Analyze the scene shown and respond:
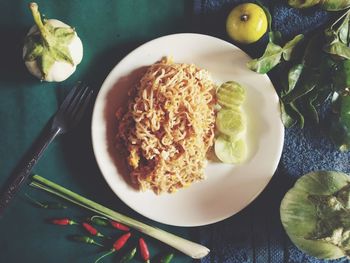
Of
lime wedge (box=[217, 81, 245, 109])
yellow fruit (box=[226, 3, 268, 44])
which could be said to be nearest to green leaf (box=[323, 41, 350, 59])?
yellow fruit (box=[226, 3, 268, 44])

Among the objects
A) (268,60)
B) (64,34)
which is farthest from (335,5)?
(64,34)

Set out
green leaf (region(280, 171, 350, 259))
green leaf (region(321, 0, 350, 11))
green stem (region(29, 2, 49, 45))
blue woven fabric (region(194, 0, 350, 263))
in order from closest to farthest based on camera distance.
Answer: green stem (region(29, 2, 49, 45))
green leaf (region(280, 171, 350, 259))
green leaf (region(321, 0, 350, 11))
blue woven fabric (region(194, 0, 350, 263))

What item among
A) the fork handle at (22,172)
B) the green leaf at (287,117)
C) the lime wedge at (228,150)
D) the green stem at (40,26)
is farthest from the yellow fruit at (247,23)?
the fork handle at (22,172)

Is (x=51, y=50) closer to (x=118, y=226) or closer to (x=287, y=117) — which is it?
(x=118, y=226)

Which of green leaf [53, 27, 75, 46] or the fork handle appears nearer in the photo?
green leaf [53, 27, 75, 46]

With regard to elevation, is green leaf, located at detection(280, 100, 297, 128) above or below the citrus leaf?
below

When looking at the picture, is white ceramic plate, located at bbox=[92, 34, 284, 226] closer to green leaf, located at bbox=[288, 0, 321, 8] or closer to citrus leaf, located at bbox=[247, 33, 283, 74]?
citrus leaf, located at bbox=[247, 33, 283, 74]

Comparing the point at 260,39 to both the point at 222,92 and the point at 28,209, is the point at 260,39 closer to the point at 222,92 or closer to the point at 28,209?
the point at 222,92

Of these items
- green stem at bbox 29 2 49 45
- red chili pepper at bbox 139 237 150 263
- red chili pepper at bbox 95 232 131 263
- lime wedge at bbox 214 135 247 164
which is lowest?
red chili pepper at bbox 139 237 150 263
